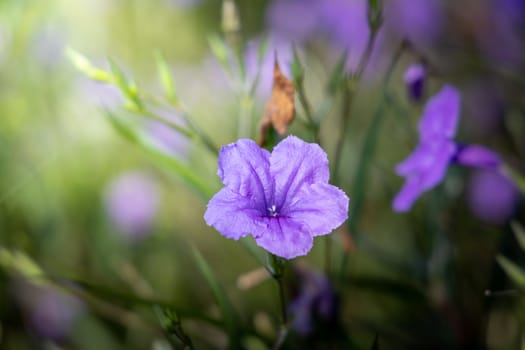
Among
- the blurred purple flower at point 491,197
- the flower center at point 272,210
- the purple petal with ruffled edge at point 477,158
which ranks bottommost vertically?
the blurred purple flower at point 491,197

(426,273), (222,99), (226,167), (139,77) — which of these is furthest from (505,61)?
(226,167)

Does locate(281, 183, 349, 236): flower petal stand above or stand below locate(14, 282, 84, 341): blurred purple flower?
above

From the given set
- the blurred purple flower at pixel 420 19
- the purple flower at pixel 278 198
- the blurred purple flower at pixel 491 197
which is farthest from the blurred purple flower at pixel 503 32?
the purple flower at pixel 278 198

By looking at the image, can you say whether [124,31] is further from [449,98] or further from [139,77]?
[449,98]

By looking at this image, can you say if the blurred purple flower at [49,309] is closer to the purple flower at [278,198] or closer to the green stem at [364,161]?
the green stem at [364,161]

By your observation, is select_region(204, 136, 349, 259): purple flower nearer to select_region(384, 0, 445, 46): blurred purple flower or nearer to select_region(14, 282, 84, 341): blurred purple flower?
select_region(14, 282, 84, 341): blurred purple flower

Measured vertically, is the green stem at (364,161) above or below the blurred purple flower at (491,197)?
above

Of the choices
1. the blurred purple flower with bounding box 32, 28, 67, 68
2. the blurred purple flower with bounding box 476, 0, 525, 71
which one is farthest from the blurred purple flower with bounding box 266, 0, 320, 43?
the blurred purple flower with bounding box 32, 28, 67, 68
